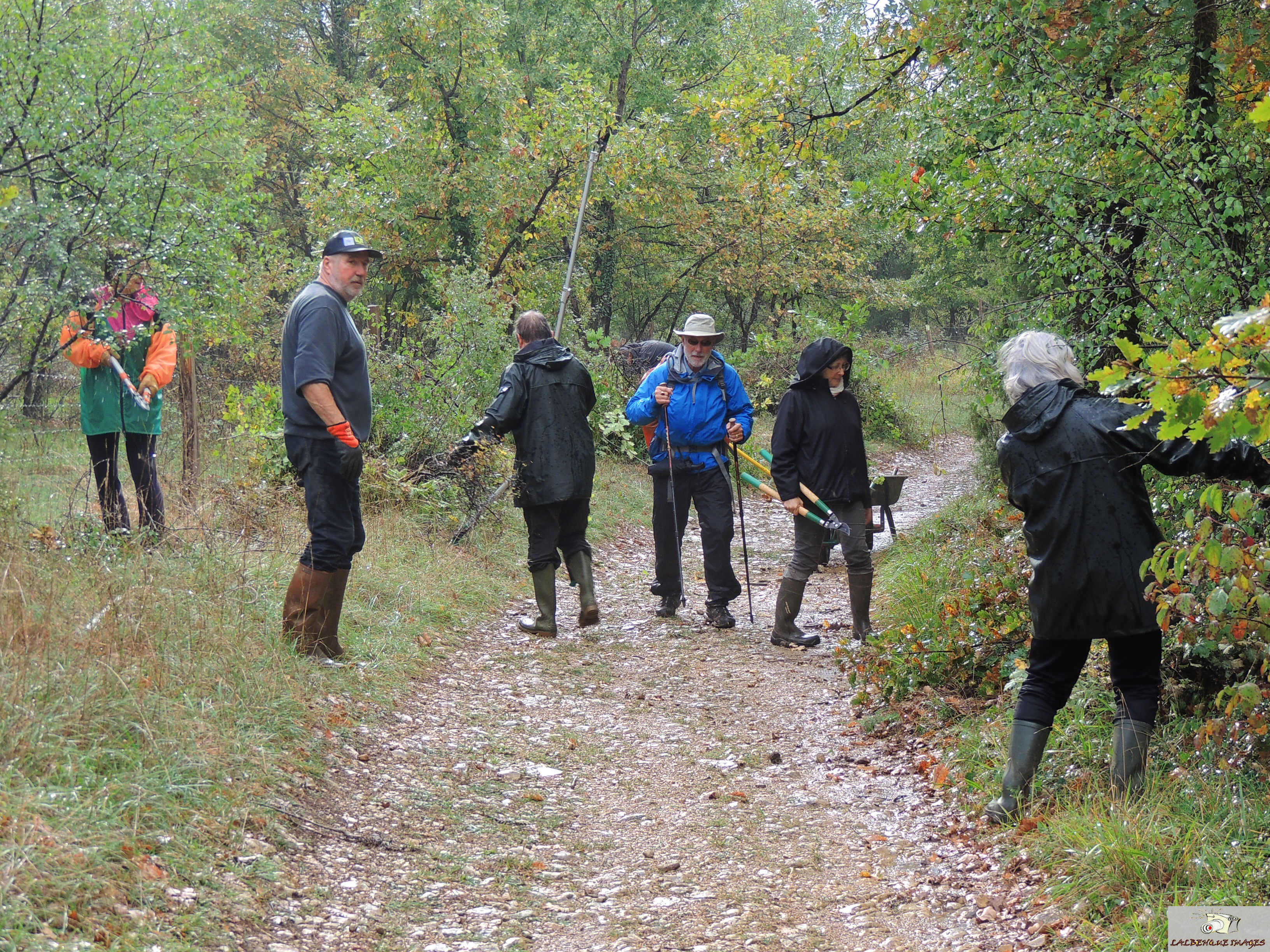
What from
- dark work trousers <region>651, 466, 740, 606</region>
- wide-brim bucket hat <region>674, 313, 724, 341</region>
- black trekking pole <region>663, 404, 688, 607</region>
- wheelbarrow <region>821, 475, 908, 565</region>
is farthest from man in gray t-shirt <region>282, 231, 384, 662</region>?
wheelbarrow <region>821, 475, 908, 565</region>

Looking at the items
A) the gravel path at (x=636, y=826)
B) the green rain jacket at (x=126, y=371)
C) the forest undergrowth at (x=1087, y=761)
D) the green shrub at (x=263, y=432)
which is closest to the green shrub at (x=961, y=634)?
the forest undergrowth at (x=1087, y=761)

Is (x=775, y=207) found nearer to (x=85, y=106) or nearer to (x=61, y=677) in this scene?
(x=85, y=106)

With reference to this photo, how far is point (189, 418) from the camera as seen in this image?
11320mm

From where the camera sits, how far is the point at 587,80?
15.1 m

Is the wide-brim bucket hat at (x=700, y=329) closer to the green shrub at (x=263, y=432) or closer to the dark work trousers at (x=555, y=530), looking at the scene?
the dark work trousers at (x=555, y=530)

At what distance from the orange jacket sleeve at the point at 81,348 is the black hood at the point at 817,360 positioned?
15.0ft

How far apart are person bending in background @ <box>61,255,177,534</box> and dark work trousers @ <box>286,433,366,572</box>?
124cm

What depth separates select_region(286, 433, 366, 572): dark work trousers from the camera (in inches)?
227

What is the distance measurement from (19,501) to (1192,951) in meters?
5.83

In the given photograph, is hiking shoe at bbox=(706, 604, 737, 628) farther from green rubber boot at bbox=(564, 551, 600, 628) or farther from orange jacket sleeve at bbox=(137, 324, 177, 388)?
orange jacket sleeve at bbox=(137, 324, 177, 388)

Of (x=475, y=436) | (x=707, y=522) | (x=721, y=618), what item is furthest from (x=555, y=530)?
(x=721, y=618)

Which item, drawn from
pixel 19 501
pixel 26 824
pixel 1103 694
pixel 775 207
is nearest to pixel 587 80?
pixel 775 207

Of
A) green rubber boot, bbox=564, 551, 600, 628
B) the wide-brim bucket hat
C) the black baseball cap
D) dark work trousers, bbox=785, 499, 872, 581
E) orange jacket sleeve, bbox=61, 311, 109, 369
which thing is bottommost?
green rubber boot, bbox=564, 551, 600, 628

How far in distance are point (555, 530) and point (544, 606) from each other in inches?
23.2
